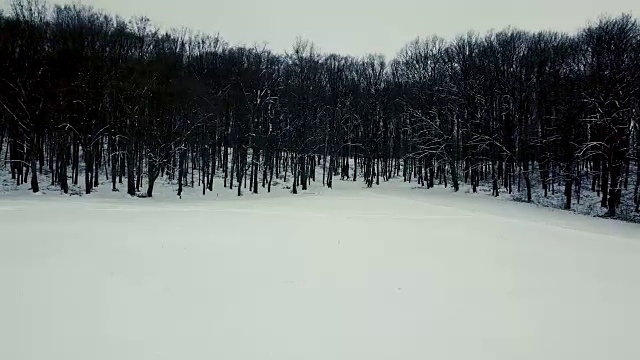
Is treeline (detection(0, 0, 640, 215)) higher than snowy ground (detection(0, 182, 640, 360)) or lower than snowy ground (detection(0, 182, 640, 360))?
higher

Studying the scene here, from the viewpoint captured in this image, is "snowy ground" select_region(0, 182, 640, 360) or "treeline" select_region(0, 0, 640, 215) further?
"treeline" select_region(0, 0, 640, 215)

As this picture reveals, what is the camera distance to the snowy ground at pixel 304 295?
16.7 feet

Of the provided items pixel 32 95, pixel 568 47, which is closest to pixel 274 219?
pixel 32 95

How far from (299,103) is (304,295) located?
1627 inches

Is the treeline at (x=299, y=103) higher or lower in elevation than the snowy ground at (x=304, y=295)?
higher

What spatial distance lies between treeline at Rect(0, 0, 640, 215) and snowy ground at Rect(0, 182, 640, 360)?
66.9ft

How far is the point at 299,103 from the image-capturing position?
46.8 m

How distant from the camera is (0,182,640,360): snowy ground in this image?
16.7 feet

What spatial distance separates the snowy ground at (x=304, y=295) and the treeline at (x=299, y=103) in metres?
20.4

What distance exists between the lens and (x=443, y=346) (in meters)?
5.22

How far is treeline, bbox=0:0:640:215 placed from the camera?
2950cm

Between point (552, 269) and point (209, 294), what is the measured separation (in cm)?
782

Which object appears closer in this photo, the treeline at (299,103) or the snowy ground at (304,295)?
the snowy ground at (304,295)

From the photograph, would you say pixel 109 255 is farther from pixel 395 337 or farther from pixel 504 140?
pixel 504 140
